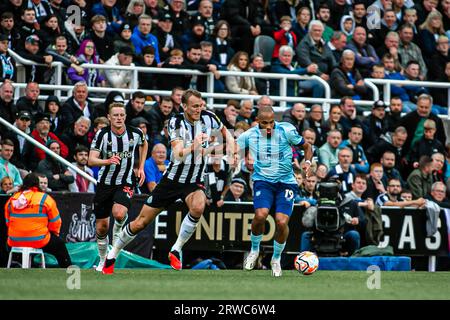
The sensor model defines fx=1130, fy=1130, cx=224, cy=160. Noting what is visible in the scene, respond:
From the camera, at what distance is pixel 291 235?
18797mm

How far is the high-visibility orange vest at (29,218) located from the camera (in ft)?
53.8

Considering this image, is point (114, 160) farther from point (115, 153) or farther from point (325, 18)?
point (325, 18)

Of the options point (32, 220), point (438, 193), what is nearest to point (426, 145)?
point (438, 193)

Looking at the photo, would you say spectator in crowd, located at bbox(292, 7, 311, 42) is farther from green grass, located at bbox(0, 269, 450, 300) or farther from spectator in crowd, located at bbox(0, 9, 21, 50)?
green grass, located at bbox(0, 269, 450, 300)

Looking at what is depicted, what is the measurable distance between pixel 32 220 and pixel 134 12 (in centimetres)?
667

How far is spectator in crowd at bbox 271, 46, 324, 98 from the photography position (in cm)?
2231

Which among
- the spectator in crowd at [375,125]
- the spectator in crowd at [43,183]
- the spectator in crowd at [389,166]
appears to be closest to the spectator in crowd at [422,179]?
the spectator in crowd at [389,166]

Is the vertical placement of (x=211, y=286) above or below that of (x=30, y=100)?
below

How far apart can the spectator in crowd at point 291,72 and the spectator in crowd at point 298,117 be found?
1.70 metres

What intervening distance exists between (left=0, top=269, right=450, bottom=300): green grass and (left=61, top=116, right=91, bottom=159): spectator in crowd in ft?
14.8

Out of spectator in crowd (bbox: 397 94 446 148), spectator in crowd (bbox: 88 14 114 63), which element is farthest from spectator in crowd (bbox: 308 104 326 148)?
spectator in crowd (bbox: 88 14 114 63)

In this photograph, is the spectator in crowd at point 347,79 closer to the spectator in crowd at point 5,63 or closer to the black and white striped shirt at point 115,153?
the spectator in crowd at point 5,63

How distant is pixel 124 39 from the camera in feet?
70.1

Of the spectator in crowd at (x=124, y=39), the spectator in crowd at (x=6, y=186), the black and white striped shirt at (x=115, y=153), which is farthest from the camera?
the spectator in crowd at (x=124, y=39)
